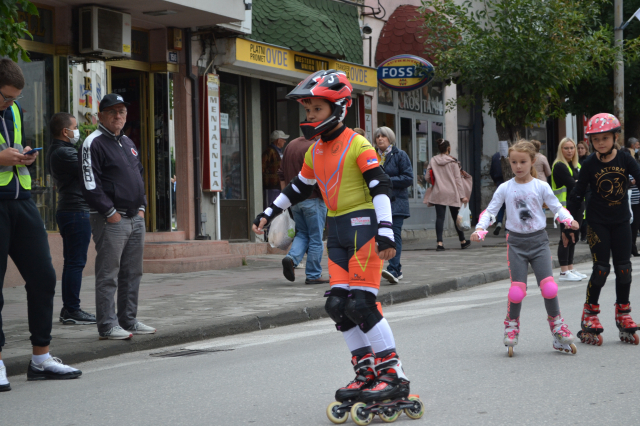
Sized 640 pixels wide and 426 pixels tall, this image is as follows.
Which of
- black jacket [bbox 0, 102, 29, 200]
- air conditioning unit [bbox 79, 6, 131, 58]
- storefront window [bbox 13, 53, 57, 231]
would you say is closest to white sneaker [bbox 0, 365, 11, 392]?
black jacket [bbox 0, 102, 29, 200]

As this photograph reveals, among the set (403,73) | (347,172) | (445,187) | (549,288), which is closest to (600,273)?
(549,288)

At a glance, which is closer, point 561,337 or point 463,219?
point 561,337

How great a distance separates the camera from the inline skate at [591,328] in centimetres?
637

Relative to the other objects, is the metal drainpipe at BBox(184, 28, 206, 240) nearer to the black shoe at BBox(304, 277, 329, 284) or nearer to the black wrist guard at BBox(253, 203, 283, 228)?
the black shoe at BBox(304, 277, 329, 284)

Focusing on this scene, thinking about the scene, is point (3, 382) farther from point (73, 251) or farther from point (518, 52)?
point (518, 52)

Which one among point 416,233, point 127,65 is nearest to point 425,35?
point 416,233

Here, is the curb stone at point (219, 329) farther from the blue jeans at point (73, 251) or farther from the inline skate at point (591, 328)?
the inline skate at point (591, 328)

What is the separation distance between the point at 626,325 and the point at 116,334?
155 inches

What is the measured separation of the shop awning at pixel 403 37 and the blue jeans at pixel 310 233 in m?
8.48

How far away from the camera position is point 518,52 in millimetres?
15609

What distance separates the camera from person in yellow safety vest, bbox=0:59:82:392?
5516mm

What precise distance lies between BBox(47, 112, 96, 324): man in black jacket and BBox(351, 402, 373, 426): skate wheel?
13.9ft

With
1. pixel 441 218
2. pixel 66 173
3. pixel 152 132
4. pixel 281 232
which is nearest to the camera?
pixel 66 173

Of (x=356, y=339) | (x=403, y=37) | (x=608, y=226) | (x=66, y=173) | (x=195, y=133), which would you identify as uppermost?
(x=403, y=37)
